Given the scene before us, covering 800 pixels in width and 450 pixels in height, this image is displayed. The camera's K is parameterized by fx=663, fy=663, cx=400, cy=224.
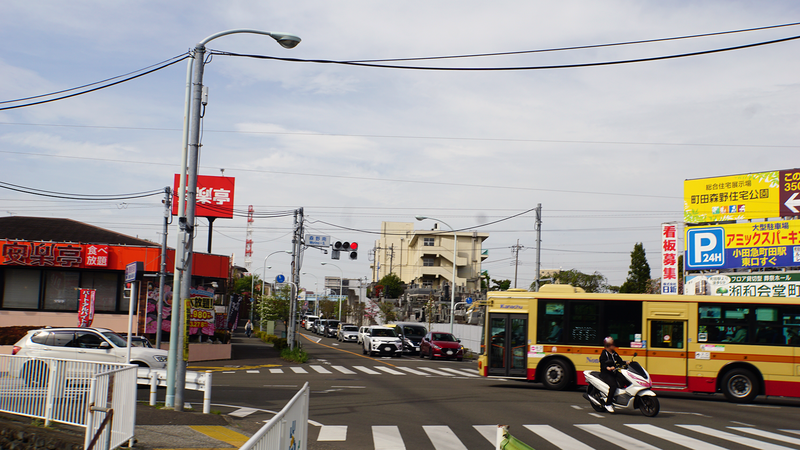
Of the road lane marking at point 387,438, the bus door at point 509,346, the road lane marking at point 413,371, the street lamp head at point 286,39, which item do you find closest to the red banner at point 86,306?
the road lane marking at point 413,371

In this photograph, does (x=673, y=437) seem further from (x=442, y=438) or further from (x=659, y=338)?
(x=659, y=338)

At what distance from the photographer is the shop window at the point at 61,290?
3153cm

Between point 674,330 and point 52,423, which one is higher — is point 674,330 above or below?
above

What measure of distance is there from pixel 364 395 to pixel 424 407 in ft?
9.52

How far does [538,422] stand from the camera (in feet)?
42.1

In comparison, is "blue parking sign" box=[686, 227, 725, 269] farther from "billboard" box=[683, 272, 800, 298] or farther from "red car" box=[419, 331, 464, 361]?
"red car" box=[419, 331, 464, 361]

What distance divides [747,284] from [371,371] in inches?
724

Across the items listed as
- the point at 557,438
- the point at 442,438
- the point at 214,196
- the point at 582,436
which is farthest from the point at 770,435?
the point at 214,196

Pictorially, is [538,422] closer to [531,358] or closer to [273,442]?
[531,358]

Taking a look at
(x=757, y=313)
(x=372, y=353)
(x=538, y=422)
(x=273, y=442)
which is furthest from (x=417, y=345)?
(x=273, y=442)

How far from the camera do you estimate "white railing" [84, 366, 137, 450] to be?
8.51m

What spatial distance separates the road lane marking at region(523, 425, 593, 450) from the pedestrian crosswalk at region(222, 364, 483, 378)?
13056mm

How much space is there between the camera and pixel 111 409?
8.38 meters

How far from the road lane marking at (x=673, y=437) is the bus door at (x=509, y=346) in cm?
724
